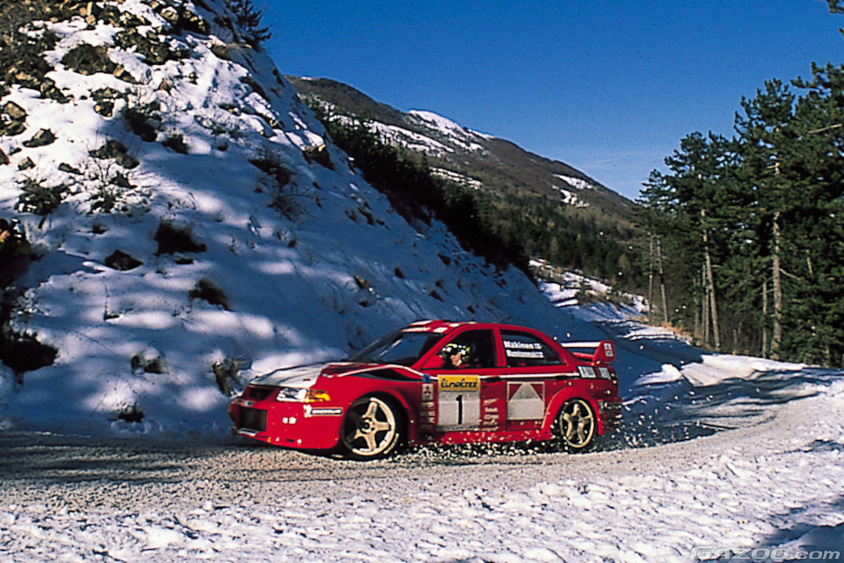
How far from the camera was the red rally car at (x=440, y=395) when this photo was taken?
651 cm

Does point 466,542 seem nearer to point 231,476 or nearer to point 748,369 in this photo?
point 231,476

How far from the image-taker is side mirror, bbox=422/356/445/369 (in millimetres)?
7164

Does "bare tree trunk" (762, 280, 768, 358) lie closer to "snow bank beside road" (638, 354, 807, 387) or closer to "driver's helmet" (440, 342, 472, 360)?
"snow bank beside road" (638, 354, 807, 387)

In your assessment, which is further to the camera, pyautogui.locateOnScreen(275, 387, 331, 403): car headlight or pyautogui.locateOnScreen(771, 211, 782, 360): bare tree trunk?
pyautogui.locateOnScreen(771, 211, 782, 360): bare tree trunk

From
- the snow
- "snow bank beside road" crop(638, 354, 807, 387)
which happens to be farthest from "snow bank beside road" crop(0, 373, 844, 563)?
"snow bank beside road" crop(638, 354, 807, 387)

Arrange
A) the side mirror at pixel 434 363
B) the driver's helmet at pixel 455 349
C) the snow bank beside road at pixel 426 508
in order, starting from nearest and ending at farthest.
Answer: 1. the snow bank beside road at pixel 426 508
2. the side mirror at pixel 434 363
3. the driver's helmet at pixel 455 349

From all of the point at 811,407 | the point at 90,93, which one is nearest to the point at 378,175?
the point at 90,93

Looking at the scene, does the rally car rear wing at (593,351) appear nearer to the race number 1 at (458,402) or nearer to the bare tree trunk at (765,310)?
the race number 1 at (458,402)

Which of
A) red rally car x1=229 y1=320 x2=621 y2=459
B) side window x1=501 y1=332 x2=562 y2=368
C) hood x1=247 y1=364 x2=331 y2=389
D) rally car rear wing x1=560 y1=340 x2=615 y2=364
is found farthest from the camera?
rally car rear wing x1=560 y1=340 x2=615 y2=364

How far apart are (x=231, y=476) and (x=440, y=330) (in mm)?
2940

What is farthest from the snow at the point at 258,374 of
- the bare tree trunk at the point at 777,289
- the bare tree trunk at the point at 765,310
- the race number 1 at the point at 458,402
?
the bare tree trunk at the point at 765,310

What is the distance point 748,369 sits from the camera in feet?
71.4

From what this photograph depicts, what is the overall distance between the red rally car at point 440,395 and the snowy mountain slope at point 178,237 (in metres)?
2.31

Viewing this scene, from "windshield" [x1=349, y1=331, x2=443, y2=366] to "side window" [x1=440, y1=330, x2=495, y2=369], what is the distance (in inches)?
7.9
